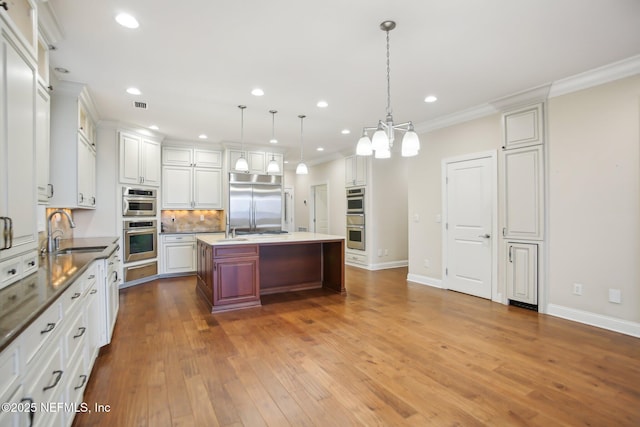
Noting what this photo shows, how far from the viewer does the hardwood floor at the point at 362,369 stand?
192cm

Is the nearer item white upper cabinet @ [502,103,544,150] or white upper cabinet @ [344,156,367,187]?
white upper cabinet @ [502,103,544,150]

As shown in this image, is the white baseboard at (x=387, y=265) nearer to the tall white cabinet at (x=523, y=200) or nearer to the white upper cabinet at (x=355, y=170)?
the white upper cabinet at (x=355, y=170)

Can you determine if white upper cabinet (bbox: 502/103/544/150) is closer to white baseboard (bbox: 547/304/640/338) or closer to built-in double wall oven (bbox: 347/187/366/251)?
white baseboard (bbox: 547/304/640/338)

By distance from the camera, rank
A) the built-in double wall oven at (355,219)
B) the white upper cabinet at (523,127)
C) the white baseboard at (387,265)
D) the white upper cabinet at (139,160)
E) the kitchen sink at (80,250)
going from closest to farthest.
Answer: the kitchen sink at (80,250), the white upper cabinet at (523,127), the white upper cabinet at (139,160), the white baseboard at (387,265), the built-in double wall oven at (355,219)

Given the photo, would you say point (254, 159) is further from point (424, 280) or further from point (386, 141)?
point (386, 141)

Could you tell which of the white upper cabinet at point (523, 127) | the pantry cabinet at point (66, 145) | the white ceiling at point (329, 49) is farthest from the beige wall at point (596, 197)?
the pantry cabinet at point (66, 145)

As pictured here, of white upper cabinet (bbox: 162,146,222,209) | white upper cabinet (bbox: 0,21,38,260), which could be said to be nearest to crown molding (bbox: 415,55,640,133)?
white upper cabinet (bbox: 162,146,222,209)

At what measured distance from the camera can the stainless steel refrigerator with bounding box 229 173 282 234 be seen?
6484 mm

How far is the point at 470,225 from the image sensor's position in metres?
4.63

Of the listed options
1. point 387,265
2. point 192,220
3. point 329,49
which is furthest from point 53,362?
point 387,265

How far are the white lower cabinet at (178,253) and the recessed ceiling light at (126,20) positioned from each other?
4251 millimetres

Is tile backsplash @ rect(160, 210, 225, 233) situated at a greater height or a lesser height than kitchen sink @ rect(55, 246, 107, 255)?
greater

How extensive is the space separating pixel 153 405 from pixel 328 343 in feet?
4.86

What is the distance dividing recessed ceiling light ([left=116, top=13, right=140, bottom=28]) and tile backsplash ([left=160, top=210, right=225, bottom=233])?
431 centimetres
